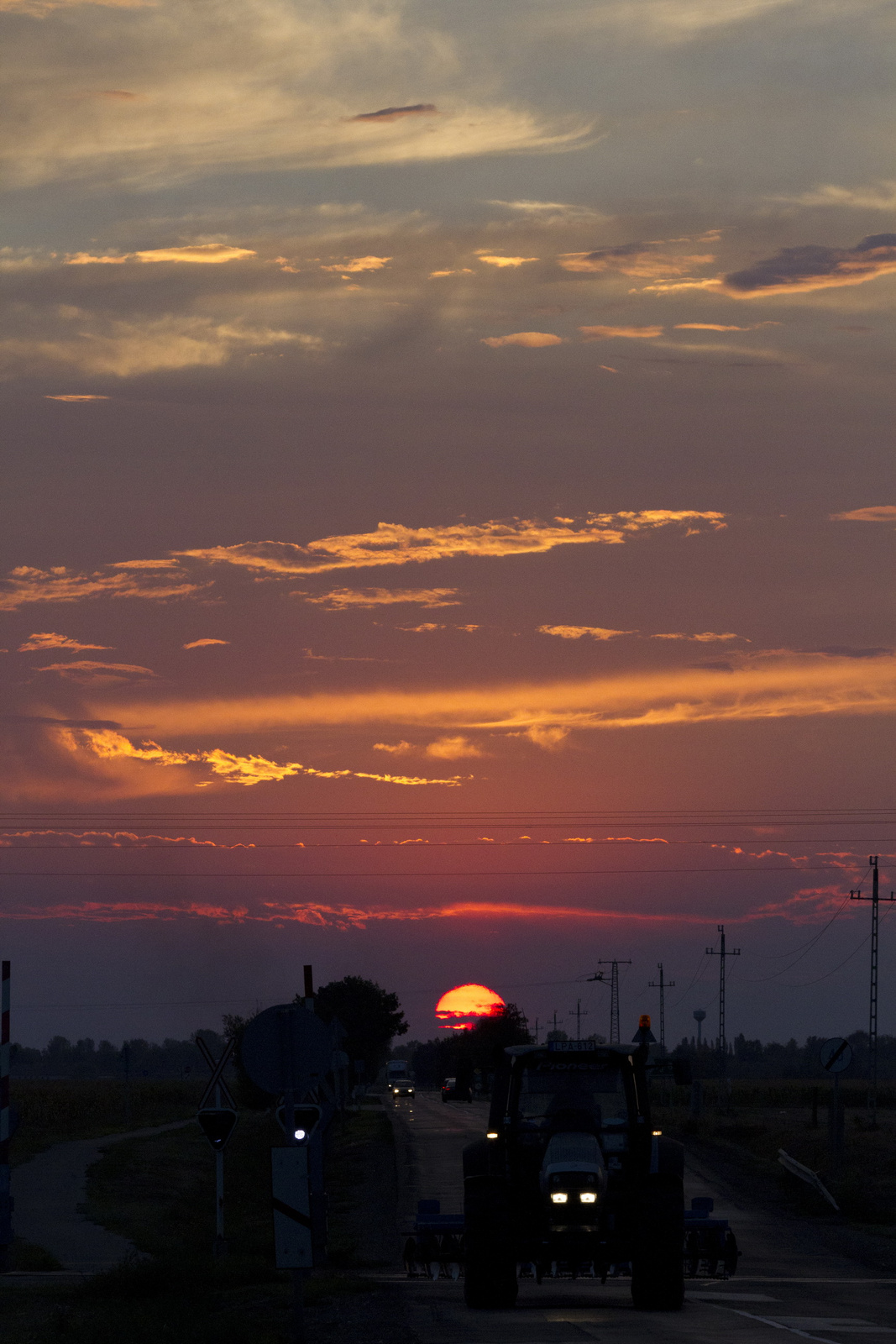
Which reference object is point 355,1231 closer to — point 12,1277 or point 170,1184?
point 12,1277

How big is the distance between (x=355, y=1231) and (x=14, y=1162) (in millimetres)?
24769

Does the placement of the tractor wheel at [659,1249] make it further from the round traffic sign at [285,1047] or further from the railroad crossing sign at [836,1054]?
the railroad crossing sign at [836,1054]

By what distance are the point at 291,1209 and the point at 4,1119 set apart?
1205cm

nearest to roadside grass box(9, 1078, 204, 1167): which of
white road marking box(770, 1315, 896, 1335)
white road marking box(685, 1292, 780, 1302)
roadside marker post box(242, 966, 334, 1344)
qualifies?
white road marking box(685, 1292, 780, 1302)

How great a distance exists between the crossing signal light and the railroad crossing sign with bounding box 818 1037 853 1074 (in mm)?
16012

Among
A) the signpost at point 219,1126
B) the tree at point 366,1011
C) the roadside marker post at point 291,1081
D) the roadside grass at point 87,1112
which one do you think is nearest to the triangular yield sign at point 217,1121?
the signpost at point 219,1126

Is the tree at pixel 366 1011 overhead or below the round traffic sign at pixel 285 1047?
below

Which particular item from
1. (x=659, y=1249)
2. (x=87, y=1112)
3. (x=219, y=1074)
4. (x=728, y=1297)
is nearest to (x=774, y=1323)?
(x=659, y=1249)

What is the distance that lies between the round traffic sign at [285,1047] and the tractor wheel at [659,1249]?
479 cm

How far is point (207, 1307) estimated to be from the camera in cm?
1895

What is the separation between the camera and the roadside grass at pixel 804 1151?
34.6 meters

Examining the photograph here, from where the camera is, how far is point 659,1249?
57.5 feet

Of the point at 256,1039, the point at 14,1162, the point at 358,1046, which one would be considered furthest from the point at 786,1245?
the point at 358,1046

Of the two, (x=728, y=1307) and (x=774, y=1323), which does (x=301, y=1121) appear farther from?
(x=774, y=1323)
